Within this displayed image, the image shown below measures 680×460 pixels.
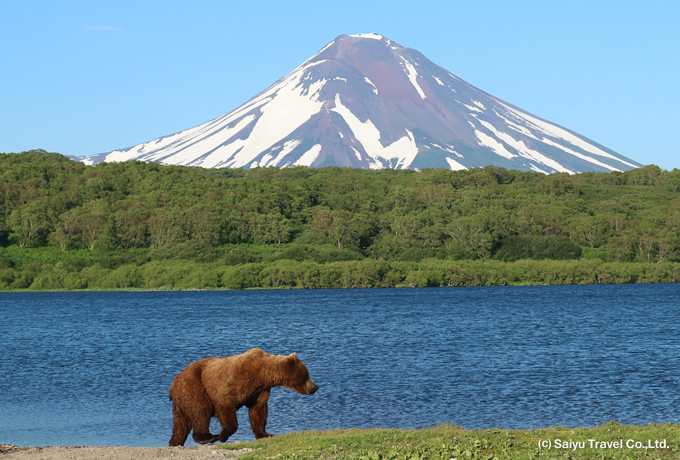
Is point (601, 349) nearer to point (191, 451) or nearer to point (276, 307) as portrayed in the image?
point (191, 451)

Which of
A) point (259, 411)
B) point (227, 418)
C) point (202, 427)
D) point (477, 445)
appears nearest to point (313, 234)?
point (259, 411)

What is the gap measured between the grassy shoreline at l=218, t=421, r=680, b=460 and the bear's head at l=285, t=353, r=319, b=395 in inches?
40.3

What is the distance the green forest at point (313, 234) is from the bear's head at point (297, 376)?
12160cm

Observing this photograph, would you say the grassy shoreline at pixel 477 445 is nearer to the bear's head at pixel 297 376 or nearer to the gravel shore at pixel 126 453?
the gravel shore at pixel 126 453

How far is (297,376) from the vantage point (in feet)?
54.7

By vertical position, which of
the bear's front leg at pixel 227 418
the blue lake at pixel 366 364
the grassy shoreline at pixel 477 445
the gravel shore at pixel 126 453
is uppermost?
the bear's front leg at pixel 227 418

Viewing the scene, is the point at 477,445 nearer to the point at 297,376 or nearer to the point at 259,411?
the point at 297,376

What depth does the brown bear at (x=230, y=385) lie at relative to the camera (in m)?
16.6

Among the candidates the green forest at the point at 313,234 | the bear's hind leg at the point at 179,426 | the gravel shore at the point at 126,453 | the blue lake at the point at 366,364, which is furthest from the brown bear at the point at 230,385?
the green forest at the point at 313,234

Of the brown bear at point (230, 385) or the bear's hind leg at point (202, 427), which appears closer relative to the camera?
the brown bear at point (230, 385)

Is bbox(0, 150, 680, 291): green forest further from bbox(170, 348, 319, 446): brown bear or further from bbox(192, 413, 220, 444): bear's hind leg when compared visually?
bbox(170, 348, 319, 446): brown bear

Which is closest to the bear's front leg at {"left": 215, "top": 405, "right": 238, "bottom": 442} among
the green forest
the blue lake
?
the blue lake

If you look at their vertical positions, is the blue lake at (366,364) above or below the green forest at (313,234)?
below

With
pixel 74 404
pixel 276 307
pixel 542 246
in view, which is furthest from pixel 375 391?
pixel 542 246
